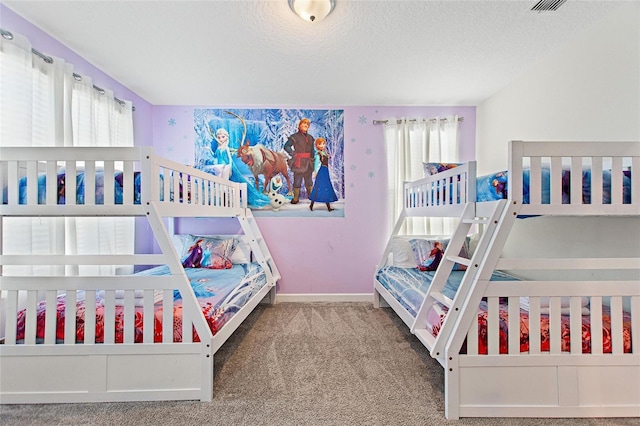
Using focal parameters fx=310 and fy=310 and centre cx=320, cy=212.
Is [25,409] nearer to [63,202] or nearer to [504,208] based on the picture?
[63,202]

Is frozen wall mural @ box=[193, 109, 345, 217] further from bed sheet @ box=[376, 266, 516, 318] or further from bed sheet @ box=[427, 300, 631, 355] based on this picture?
bed sheet @ box=[427, 300, 631, 355]

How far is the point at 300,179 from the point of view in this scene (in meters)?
3.39

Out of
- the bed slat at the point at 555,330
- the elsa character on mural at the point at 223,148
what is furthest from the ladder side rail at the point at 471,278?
the elsa character on mural at the point at 223,148

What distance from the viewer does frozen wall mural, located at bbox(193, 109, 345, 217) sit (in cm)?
339

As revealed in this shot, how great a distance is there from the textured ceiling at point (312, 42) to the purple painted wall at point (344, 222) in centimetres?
37

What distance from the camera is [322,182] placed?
3.39 meters

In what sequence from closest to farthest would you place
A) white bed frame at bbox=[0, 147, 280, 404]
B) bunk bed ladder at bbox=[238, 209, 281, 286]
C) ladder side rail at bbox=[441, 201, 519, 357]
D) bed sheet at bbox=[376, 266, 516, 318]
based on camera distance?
ladder side rail at bbox=[441, 201, 519, 357]
white bed frame at bbox=[0, 147, 280, 404]
bed sheet at bbox=[376, 266, 516, 318]
bunk bed ladder at bbox=[238, 209, 281, 286]

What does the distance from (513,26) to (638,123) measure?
926mm

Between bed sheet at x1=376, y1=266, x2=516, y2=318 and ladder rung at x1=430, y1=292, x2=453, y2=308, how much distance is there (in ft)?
0.87

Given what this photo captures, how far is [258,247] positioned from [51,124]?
70.9 inches

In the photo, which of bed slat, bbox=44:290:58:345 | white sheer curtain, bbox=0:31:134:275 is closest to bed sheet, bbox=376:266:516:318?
bed slat, bbox=44:290:58:345

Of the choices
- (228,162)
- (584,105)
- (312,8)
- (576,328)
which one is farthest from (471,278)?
(228,162)

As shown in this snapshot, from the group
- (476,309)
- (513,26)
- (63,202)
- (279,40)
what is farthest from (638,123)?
(63,202)

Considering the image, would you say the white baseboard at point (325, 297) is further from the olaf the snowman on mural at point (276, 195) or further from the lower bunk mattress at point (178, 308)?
the olaf the snowman on mural at point (276, 195)
